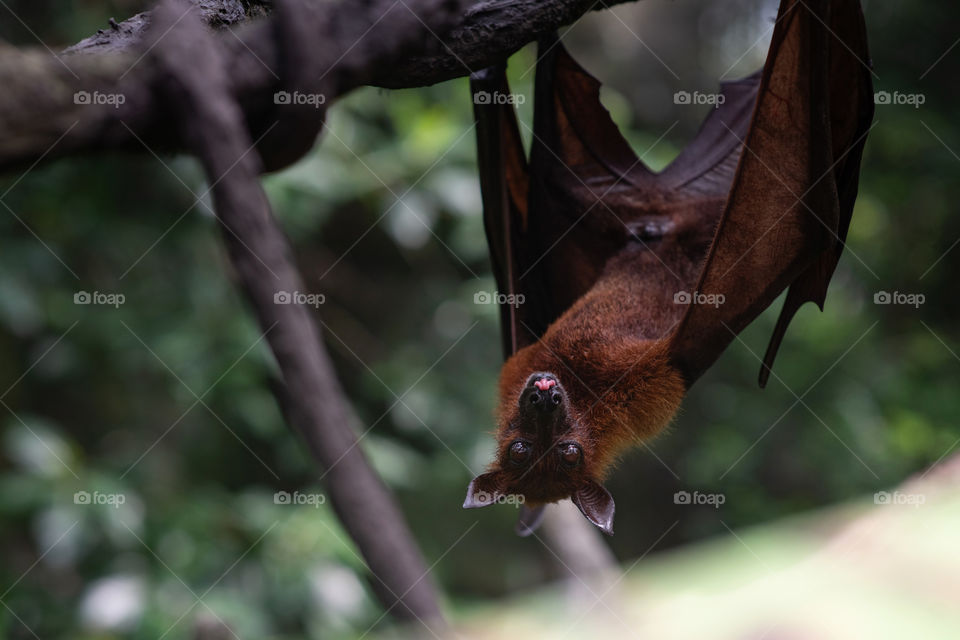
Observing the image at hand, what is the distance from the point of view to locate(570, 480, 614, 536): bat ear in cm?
190

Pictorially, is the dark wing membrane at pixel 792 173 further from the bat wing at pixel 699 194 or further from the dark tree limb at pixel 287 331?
the dark tree limb at pixel 287 331

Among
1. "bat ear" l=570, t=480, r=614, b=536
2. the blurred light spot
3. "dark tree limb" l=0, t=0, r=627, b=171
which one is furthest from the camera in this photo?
the blurred light spot

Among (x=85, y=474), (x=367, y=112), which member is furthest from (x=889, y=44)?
(x=85, y=474)

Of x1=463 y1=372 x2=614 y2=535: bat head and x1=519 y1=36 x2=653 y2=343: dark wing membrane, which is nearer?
x1=463 y1=372 x2=614 y2=535: bat head

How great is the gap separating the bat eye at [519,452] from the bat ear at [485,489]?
62 millimetres

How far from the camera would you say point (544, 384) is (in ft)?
6.53

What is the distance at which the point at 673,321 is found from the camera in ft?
6.91

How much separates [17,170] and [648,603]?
4884 mm

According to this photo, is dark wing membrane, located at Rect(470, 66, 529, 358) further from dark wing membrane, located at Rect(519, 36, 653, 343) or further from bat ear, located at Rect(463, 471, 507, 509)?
bat ear, located at Rect(463, 471, 507, 509)

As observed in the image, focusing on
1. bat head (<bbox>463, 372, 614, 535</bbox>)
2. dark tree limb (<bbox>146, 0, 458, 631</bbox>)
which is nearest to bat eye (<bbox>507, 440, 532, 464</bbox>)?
bat head (<bbox>463, 372, 614, 535</bbox>)

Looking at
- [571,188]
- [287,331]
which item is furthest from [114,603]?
[287,331]

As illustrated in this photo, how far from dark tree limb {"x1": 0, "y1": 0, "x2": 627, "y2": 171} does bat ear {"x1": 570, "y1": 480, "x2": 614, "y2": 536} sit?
1081 mm

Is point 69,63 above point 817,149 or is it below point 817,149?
above

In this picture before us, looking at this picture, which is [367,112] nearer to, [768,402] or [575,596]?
[575,596]
